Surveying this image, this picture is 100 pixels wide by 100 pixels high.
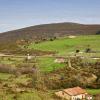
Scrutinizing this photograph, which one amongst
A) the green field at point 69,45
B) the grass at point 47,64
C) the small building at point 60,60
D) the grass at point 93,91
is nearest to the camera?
the grass at point 93,91

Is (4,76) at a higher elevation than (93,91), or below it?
higher

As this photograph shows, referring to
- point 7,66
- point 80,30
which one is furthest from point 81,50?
point 80,30

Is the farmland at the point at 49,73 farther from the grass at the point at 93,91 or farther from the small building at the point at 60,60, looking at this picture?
the small building at the point at 60,60

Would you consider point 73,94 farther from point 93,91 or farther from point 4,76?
point 4,76


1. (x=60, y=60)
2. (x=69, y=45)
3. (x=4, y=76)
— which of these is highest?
(x=69, y=45)

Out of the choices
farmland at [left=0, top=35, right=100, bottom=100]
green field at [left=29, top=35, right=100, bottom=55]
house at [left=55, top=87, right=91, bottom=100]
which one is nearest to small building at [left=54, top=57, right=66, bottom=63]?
farmland at [left=0, top=35, right=100, bottom=100]

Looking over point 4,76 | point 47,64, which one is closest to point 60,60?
point 47,64

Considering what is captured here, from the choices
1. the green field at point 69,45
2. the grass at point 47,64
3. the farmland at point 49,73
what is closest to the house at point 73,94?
the farmland at point 49,73

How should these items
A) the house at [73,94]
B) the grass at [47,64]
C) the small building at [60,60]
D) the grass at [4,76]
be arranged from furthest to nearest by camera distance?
the small building at [60,60], the grass at [47,64], the grass at [4,76], the house at [73,94]

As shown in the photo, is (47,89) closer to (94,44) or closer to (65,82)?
(65,82)

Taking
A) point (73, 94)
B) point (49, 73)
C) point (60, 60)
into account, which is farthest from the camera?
point (60, 60)

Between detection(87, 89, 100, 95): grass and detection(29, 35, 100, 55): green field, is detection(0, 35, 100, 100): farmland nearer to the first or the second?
detection(87, 89, 100, 95): grass

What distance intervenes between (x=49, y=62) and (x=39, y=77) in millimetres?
7255

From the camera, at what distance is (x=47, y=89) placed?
3362 cm
